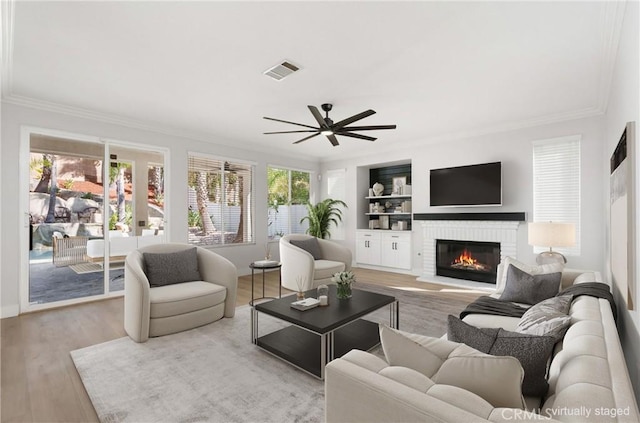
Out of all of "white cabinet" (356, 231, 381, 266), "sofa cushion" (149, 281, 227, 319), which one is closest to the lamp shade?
"white cabinet" (356, 231, 381, 266)

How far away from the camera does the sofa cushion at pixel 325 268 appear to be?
4.64 m

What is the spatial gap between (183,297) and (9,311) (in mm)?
2467

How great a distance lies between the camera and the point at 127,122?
15.4ft

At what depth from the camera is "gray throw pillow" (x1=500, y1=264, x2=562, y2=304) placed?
2.63 m

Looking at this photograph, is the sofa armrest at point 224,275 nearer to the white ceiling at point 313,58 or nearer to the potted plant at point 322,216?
the white ceiling at point 313,58

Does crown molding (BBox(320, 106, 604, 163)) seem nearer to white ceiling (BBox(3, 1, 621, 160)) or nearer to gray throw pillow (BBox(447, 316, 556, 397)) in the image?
white ceiling (BBox(3, 1, 621, 160))

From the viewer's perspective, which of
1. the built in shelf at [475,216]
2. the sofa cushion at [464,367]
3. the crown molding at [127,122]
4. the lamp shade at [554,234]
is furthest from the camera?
the built in shelf at [475,216]

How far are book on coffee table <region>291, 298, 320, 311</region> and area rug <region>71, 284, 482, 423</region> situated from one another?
458mm

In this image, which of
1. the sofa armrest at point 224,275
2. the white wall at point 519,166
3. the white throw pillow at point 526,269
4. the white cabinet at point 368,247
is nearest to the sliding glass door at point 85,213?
the sofa armrest at point 224,275

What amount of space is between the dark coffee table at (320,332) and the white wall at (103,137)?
3.20 meters

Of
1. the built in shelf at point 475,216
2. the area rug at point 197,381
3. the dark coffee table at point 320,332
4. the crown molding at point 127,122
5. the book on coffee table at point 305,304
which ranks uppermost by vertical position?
the crown molding at point 127,122

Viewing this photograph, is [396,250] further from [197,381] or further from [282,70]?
[197,381]

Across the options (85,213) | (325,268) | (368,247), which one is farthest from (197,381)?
(368,247)

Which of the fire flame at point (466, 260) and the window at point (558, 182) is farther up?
the window at point (558, 182)
